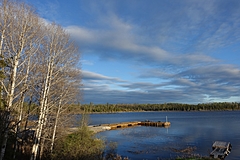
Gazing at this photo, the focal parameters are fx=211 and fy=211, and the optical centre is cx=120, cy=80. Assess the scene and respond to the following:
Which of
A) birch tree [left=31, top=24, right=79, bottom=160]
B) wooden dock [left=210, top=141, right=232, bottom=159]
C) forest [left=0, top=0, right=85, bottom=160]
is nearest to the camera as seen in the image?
forest [left=0, top=0, right=85, bottom=160]

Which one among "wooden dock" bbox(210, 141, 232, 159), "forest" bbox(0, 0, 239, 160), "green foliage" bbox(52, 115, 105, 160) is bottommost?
"wooden dock" bbox(210, 141, 232, 159)

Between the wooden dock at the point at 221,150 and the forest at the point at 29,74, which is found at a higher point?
the forest at the point at 29,74

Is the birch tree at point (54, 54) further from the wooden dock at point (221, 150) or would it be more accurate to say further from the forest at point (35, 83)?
the wooden dock at point (221, 150)

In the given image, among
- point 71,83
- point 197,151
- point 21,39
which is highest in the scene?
point 21,39

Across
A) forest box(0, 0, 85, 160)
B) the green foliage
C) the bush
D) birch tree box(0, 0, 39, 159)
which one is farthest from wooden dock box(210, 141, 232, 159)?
birch tree box(0, 0, 39, 159)

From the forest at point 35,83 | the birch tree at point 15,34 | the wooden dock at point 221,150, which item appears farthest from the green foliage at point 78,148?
the wooden dock at point 221,150

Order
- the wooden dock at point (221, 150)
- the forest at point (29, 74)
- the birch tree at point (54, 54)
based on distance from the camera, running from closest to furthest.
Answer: the forest at point (29, 74) → the birch tree at point (54, 54) → the wooden dock at point (221, 150)

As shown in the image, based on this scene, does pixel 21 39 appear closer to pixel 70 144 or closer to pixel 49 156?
pixel 70 144

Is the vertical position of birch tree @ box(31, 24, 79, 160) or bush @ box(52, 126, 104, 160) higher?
birch tree @ box(31, 24, 79, 160)

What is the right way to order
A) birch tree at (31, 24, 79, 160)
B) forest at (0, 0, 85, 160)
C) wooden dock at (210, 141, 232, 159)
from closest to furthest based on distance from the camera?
1. forest at (0, 0, 85, 160)
2. birch tree at (31, 24, 79, 160)
3. wooden dock at (210, 141, 232, 159)

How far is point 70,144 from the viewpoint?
17078 millimetres

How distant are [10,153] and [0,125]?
31.0ft

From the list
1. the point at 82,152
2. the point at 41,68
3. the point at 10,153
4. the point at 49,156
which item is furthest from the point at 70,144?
the point at 41,68

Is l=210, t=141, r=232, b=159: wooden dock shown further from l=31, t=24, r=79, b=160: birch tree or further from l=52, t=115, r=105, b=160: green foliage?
l=31, t=24, r=79, b=160: birch tree
